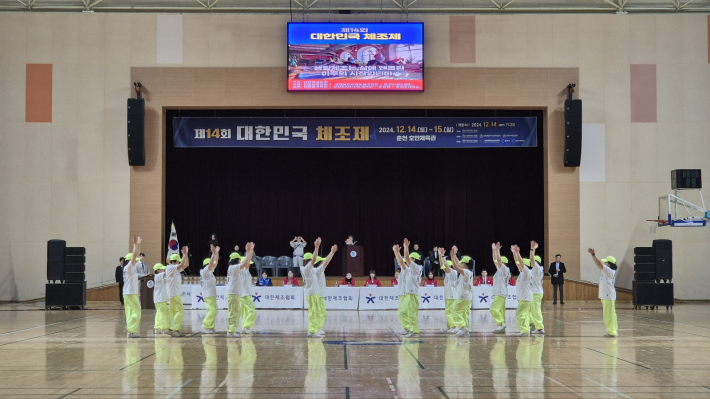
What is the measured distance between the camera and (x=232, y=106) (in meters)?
28.2

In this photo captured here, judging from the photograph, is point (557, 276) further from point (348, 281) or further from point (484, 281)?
point (348, 281)

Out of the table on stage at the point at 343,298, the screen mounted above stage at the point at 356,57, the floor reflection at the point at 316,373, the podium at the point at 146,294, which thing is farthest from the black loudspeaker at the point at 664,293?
the podium at the point at 146,294

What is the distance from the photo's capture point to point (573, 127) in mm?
27438

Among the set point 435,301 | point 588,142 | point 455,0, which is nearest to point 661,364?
point 435,301

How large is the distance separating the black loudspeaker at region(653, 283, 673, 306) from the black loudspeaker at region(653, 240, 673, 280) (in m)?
0.32

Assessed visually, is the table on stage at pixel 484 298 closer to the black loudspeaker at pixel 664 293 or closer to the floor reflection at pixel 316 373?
the black loudspeaker at pixel 664 293

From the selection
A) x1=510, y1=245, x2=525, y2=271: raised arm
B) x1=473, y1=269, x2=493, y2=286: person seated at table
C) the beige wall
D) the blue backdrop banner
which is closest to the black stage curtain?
the blue backdrop banner

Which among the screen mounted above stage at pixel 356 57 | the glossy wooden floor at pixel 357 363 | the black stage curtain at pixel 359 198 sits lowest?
the glossy wooden floor at pixel 357 363

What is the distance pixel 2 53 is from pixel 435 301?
66.4ft

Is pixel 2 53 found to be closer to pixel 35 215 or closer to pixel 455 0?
pixel 35 215

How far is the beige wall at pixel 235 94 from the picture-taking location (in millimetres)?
27375

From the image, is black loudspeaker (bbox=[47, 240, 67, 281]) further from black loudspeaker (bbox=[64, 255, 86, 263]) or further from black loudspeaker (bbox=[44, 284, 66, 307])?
black loudspeaker (bbox=[44, 284, 66, 307])

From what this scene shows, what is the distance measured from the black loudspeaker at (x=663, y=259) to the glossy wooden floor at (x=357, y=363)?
226 inches

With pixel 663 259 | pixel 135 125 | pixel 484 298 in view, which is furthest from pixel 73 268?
pixel 663 259
